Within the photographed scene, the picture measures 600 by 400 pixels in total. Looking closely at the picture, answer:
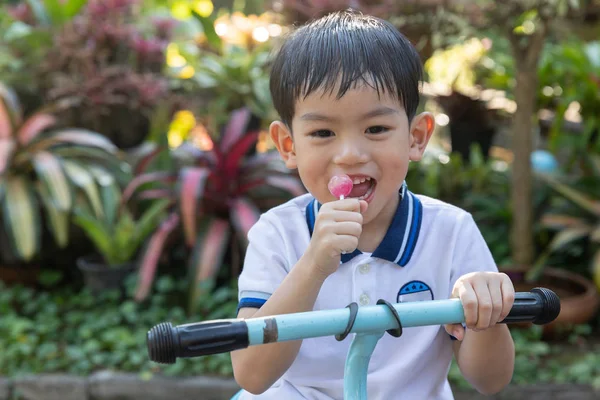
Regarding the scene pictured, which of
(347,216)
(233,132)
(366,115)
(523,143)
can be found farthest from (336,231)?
(233,132)

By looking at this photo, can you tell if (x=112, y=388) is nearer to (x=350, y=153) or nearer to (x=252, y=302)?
(x=252, y=302)

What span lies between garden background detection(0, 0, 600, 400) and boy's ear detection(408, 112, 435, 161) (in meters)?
1.63

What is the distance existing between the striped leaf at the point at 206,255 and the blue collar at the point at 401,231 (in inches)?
81.4

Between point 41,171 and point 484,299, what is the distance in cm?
318

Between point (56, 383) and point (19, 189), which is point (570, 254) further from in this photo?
point (19, 189)

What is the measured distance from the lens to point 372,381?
57.8 inches

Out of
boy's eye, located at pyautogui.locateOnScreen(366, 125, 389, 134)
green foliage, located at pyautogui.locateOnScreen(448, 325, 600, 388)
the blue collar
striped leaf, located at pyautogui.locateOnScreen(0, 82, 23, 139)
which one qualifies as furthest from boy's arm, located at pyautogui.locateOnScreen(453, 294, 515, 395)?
striped leaf, located at pyautogui.locateOnScreen(0, 82, 23, 139)

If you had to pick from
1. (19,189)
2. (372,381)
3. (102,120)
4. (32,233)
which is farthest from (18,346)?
(372,381)

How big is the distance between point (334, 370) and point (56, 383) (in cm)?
207

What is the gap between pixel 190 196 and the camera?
3553 millimetres

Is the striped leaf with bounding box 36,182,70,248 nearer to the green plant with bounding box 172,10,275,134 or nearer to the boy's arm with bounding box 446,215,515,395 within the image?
the green plant with bounding box 172,10,275,134

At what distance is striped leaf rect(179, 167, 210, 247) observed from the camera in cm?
355

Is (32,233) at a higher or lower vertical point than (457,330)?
lower

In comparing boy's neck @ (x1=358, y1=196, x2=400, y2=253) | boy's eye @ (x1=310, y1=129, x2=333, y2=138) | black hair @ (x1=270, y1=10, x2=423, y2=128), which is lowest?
boy's neck @ (x1=358, y1=196, x2=400, y2=253)
